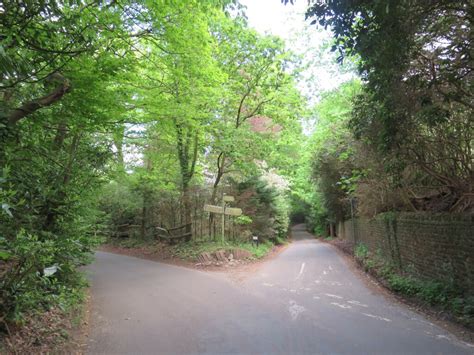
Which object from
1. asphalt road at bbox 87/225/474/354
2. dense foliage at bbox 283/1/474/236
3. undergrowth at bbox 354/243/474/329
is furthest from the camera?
undergrowth at bbox 354/243/474/329

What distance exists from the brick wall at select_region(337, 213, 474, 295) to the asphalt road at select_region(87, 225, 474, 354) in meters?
1.34

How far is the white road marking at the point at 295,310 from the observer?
7.32 metres

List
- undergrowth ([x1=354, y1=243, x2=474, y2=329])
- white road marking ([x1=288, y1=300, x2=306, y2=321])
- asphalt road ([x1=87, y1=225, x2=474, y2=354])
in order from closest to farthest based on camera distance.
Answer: asphalt road ([x1=87, y1=225, x2=474, y2=354]) → undergrowth ([x1=354, y1=243, x2=474, y2=329]) → white road marking ([x1=288, y1=300, x2=306, y2=321])

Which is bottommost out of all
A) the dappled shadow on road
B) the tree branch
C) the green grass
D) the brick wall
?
the dappled shadow on road

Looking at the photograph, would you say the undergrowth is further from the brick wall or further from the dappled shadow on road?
the dappled shadow on road

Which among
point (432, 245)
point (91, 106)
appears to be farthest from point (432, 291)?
point (91, 106)

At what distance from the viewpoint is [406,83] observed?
6484mm

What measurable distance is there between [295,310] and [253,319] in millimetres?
1244

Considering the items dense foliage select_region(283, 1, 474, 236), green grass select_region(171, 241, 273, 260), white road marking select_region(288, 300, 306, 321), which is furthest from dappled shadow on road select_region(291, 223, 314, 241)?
white road marking select_region(288, 300, 306, 321)

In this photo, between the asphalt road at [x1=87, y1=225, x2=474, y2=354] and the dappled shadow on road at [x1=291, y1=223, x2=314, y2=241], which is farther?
the dappled shadow on road at [x1=291, y1=223, x2=314, y2=241]

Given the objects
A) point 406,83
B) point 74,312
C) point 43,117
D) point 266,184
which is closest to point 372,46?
point 406,83

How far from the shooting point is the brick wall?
297 inches

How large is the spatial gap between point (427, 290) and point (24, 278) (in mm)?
8358

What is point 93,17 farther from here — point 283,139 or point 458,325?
point 283,139
